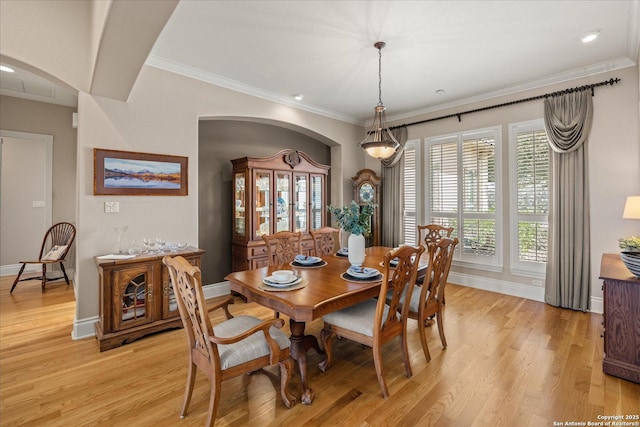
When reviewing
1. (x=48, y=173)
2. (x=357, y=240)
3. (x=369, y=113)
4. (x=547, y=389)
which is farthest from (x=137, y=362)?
(x=369, y=113)

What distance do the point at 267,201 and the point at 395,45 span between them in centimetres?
250

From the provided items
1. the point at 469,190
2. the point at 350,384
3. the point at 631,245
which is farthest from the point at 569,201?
the point at 350,384

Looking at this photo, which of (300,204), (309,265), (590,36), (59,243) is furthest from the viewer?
(59,243)

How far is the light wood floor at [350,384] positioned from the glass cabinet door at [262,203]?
1611mm

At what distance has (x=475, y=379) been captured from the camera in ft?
7.25

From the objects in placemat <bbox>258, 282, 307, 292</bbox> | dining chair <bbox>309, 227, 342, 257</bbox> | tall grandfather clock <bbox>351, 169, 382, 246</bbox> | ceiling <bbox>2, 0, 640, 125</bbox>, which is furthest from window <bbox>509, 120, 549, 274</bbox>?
placemat <bbox>258, 282, 307, 292</bbox>

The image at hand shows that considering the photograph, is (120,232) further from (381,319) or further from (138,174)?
(381,319)

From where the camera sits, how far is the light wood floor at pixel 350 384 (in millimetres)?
1835

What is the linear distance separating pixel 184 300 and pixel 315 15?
2457mm

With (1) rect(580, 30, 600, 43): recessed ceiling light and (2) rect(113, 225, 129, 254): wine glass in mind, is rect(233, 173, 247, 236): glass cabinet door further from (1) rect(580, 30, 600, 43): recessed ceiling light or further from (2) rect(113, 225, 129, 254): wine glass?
(1) rect(580, 30, 600, 43): recessed ceiling light

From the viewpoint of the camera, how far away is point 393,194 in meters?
5.35

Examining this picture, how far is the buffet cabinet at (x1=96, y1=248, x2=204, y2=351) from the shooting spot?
2707 millimetres

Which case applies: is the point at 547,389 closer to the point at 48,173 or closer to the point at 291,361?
the point at 291,361

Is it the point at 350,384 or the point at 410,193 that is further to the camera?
the point at 410,193
